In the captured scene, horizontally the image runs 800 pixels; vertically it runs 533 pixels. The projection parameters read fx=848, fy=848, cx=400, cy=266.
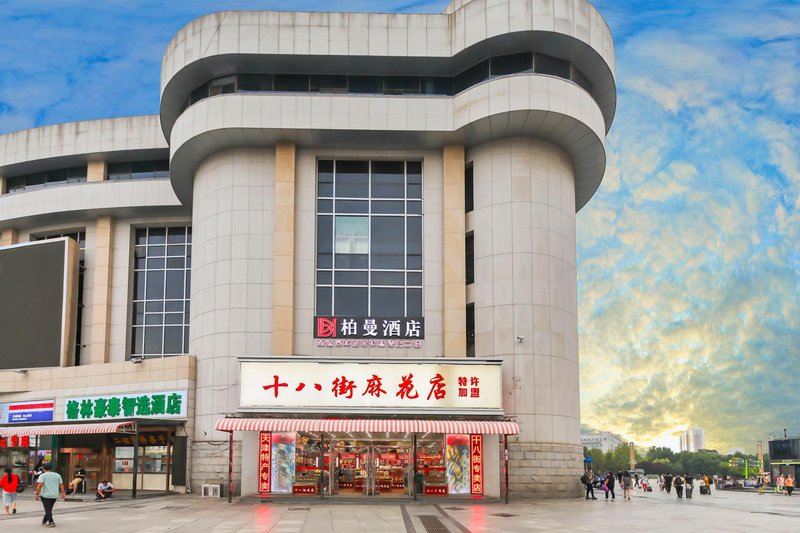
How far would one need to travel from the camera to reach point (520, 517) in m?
31.1

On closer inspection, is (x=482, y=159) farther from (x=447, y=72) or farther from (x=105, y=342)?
(x=105, y=342)

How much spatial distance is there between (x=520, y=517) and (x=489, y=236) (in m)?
17.0

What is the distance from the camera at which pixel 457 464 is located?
40344mm

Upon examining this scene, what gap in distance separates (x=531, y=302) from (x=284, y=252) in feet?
42.6

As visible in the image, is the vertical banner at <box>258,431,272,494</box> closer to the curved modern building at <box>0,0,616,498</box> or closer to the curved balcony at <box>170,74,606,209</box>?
the curved modern building at <box>0,0,616,498</box>

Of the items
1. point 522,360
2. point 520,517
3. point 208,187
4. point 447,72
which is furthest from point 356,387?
point 447,72

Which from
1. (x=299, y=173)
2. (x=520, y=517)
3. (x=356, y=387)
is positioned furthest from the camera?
(x=299, y=173)

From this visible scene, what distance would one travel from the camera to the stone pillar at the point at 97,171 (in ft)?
188

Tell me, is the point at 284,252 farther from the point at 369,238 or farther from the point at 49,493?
the point at 49,493

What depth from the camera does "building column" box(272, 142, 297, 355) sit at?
141 ft

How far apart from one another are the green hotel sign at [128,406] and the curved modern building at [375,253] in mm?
119

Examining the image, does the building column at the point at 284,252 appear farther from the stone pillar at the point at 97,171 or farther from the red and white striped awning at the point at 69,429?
the stone pillar at the point at 97,171

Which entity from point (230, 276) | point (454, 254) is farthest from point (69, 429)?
point (454, 254)

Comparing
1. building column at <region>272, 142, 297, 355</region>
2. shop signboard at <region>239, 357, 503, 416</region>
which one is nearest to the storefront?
shop signboard at <region>239, 357, 503, 416</region>
